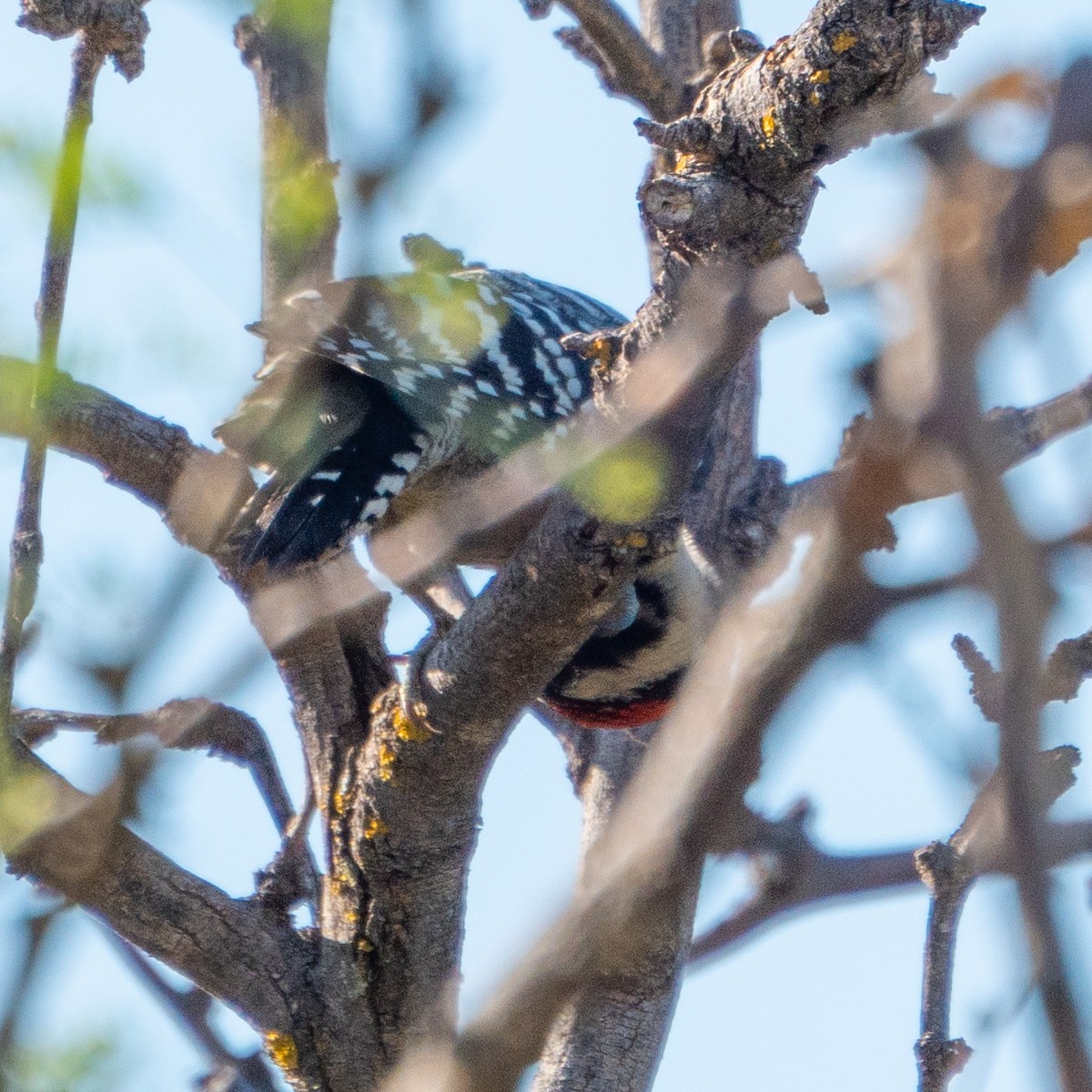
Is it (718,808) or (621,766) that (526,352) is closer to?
(621,766)

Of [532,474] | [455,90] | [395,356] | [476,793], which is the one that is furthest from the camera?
[395,356]

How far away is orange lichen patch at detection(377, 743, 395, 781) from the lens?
295 cm

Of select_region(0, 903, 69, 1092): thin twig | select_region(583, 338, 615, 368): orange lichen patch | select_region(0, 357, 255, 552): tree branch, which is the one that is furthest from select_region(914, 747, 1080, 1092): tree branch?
select_region(0, 357, 255, 552): tree branch

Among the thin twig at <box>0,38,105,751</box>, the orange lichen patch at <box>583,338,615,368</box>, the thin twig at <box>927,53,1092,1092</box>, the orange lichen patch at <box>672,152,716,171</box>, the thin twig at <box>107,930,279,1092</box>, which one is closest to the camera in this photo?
the thin twig at <box>927,53,1092,1092</box>

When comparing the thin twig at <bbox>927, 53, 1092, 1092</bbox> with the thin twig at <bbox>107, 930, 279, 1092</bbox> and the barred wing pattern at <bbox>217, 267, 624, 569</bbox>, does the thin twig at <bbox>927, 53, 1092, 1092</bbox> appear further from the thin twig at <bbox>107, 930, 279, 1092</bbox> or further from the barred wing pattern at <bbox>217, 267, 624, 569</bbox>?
the thin twig at <bbox>107, 930, 279, 1092</bbox>

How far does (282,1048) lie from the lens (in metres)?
2.99

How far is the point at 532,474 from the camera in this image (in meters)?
2.77

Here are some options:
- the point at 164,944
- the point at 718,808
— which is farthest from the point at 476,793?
the point at 718,808

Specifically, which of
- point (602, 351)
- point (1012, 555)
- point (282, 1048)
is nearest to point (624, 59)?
point (602, 351)

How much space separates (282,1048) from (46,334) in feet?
5.07

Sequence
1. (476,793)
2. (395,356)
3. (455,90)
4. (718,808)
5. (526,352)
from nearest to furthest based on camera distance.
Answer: (718,808), (455,90), (476,793), (395,356), (526,352)

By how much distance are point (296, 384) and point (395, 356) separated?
0.24 metres

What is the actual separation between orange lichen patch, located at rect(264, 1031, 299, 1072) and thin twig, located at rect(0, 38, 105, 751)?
1102 millimetres

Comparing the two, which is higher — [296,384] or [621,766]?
[296,384]
